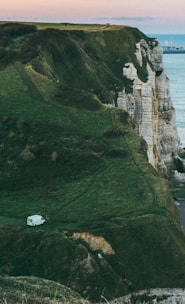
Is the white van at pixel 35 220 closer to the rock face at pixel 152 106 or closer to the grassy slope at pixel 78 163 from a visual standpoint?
the grassy slope at pixel 78 163

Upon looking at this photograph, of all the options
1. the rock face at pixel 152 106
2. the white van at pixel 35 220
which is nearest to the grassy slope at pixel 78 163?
the white van at pixel 35 220

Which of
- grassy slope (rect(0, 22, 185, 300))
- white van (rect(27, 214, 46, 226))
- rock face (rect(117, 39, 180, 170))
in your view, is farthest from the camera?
rock face (rect(117, 39, 180, 170))

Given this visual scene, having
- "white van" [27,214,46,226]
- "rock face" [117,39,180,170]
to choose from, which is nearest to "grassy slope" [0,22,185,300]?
"white van" [27,214,46,226]

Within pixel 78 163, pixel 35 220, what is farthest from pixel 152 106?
pixel 35 220

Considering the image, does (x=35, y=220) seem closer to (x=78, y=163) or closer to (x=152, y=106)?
(x=78, y=163)

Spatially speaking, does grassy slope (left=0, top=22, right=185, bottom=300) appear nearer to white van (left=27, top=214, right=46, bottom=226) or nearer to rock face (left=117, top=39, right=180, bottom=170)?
white van (left=27, top=214, right=46, bottom=226)

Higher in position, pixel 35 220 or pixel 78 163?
pixel 78 163

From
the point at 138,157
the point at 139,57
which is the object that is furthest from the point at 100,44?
the point at 138,157
